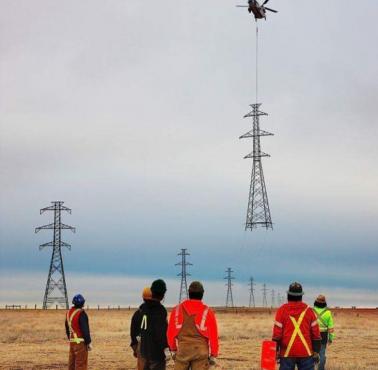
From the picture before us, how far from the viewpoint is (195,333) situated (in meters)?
10.4

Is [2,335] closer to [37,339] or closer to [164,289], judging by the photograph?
[37,339]

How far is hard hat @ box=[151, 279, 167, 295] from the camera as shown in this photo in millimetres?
11484

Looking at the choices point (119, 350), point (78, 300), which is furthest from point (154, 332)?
point (119, 350)

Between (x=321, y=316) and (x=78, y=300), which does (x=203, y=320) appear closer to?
(x=78, y=300)

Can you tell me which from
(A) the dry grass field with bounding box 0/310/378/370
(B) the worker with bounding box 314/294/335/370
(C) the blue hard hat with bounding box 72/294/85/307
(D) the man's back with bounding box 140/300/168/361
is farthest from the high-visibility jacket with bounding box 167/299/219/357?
(A) the dry grass field with bounding box 0/310/378/370

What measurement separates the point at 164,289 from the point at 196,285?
1232 mm

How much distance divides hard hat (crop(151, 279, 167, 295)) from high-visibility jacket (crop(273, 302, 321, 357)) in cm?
176

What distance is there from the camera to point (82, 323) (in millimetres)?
14906

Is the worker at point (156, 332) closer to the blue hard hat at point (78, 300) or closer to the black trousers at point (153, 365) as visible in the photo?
the black trousers at point (153, 365)

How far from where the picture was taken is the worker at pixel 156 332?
37.8 ft

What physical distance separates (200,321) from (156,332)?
1.35 m

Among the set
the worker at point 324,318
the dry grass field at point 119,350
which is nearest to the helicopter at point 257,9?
the dry grass field at point 119,350

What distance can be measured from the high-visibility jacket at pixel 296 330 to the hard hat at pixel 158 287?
1.76 m

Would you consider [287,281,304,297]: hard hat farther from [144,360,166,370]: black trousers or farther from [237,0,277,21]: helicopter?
[237,0,277,21]: helicopter
